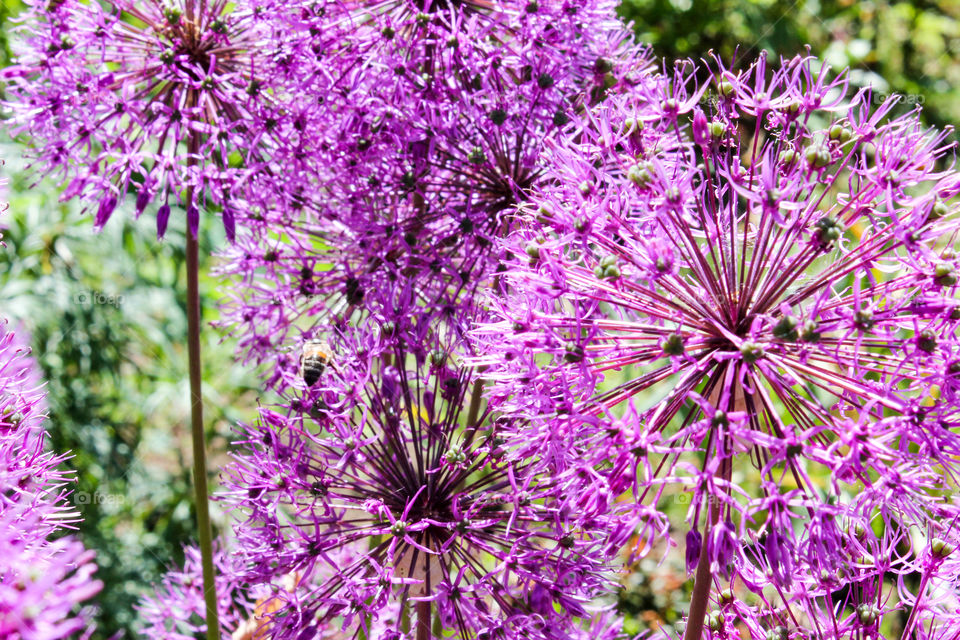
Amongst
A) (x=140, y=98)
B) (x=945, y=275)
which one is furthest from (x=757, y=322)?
(x=140, y=98)

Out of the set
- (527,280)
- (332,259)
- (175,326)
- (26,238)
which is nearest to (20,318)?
(26,238)

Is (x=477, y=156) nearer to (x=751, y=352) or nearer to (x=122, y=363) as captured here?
(x=751, y=352)

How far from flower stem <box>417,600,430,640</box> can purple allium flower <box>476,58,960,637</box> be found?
1.40ft

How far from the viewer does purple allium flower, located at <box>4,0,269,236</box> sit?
2035mm

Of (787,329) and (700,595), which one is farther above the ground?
(787,329)

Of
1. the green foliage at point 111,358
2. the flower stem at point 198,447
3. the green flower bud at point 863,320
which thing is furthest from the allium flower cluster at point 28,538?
the green foliage at point 111,358

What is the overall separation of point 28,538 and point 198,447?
66 centimetres

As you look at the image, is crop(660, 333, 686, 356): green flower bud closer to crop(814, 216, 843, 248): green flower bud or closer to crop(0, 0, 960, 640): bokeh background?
crop(814, 216, 843, 248): green flower bud

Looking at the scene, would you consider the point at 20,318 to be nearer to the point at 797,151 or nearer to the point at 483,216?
the point at 483,216

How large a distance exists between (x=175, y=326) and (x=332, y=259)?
1983 mm

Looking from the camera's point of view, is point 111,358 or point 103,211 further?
point 111,358

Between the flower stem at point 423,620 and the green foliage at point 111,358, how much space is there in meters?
1.94

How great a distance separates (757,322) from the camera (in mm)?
1416

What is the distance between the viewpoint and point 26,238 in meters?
3.50
